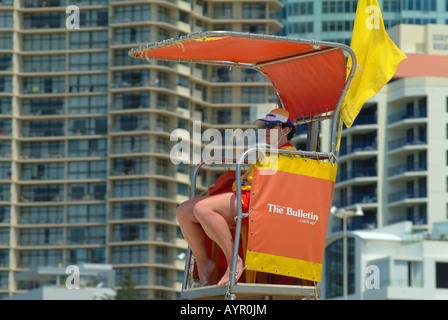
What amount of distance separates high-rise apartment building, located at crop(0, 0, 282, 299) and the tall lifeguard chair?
10678 cm

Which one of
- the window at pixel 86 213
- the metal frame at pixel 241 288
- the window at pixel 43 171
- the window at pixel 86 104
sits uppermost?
the window at pixel 86 104

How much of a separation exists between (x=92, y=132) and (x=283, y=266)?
373 ft

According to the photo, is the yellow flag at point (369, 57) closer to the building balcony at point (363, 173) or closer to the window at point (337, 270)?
the window at point (337, 270)

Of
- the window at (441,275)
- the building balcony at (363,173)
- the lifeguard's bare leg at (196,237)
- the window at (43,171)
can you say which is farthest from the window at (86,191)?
the lifeguard's bare leg at (196,237)

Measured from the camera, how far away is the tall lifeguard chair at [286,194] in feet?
37.7

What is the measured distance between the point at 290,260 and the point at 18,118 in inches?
4529

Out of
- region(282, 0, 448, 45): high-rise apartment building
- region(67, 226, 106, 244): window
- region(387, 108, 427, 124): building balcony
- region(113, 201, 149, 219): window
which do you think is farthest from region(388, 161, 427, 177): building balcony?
region(67, 226, 106, 244): window

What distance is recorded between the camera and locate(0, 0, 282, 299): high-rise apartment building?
396 ft

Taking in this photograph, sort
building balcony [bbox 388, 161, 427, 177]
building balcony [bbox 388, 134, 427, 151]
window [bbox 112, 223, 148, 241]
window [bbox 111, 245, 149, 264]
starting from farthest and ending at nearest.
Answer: window [bbox 112, 223, 148, 241] < window [bbox 111, 245, 149, 264] < building balcony [bbox 388, 134, 427, 151] < building balcony [bbox 388, 161, 427, 177]

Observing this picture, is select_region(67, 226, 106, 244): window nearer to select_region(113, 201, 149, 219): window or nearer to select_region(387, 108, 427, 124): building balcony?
select_region(113, 201, 149, 219): window

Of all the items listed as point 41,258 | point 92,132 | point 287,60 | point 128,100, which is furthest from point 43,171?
point 287,60

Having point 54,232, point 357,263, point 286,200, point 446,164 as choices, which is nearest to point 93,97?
point 54,232

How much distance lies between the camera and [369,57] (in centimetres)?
1271
